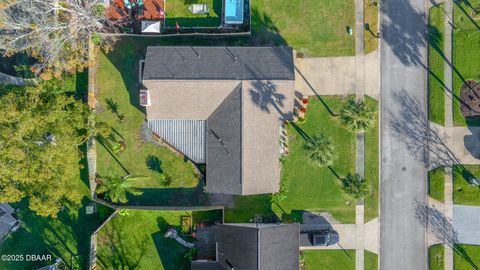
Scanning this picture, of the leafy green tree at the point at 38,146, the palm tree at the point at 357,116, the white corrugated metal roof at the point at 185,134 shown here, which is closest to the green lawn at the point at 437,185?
the palm tree at the point at 357,116

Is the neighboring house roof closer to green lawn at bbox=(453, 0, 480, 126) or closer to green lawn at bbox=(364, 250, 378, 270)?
green lawn at bbox=(364, 250, 378, 270)

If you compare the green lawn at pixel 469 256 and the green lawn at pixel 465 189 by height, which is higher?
the green lawn at pixel 465 189

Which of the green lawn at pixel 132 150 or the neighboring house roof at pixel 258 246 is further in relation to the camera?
Answer: the green lawn at pixel 132 150

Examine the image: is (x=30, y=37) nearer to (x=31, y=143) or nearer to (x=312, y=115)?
(x=31, y=143)

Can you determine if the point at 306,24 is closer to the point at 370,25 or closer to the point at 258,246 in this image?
the point at 370,25

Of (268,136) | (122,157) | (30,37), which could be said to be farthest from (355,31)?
(30,37)

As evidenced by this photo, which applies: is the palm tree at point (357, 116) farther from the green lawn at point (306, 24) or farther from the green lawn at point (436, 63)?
the green lawn at point (436, 63)
